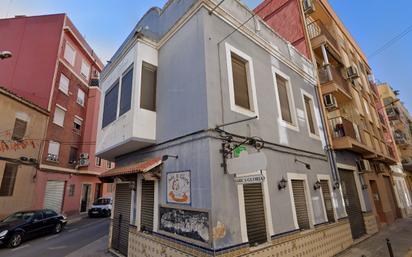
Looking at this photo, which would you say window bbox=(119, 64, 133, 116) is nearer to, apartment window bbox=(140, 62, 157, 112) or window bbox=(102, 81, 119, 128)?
apartment window bbox=(140, 62, 157, 112)

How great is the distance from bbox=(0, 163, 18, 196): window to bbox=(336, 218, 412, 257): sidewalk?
59.5 ft

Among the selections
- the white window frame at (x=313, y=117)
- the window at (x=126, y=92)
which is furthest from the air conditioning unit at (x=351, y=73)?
the window at (x=126, y=92)

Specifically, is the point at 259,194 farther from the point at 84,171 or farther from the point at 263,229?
the point at 84,171

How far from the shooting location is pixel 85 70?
76.8ft

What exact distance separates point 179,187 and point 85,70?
76.9 feet

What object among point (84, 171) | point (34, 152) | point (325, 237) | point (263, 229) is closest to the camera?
point (263, 229)

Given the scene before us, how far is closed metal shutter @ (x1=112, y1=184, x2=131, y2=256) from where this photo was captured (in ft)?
25.8

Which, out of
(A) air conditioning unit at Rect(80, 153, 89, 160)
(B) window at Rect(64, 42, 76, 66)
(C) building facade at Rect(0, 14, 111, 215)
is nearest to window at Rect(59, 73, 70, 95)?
(C) building facade at Rect(0, 14, 111, 215)

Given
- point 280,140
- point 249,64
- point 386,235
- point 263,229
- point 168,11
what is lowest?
point 386,235

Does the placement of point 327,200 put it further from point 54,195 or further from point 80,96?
point 80,96

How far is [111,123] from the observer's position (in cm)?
A: 793

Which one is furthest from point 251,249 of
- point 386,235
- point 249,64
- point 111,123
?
point 386,235

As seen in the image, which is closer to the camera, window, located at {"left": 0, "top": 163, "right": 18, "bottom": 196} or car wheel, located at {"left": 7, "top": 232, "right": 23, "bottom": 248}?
car wheel, located at {"left": 7, "top": 232, "right": 23, "bottom": 248}

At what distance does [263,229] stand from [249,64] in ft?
16.2
